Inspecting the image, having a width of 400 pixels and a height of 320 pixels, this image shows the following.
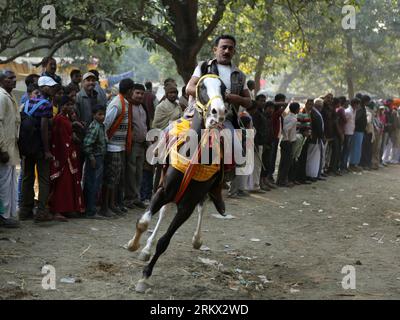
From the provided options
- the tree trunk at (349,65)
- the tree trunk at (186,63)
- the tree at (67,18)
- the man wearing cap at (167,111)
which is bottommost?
the man wearing cap at (167,111)

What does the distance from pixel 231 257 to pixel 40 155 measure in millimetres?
2778

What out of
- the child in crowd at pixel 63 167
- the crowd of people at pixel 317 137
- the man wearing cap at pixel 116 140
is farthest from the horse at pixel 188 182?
the crowd of people at pixel 317 137

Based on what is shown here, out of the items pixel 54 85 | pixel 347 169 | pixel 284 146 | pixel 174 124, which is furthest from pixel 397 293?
pixel 347 169

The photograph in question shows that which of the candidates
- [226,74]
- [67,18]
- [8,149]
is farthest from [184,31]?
[226,74]

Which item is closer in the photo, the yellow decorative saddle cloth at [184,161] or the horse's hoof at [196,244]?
the yellow decorative saddle cloth at [184,161]

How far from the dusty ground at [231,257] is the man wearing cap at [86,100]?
61.4 inches

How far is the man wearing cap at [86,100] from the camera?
28.0 ft

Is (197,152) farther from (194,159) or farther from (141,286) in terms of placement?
(141,286)

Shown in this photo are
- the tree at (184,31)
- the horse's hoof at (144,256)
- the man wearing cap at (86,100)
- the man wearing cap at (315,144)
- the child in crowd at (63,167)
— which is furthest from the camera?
the man wearing cap at (315,144)

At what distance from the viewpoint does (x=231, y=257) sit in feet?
23.5

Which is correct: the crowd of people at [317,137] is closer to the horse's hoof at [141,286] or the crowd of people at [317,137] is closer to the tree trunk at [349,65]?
the horse's hoof at [141,286]

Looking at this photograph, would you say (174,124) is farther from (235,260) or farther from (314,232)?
(314,232)
